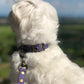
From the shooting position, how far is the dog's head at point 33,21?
95.3 inches

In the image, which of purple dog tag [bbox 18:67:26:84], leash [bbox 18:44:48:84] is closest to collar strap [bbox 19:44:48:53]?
leash [bbox 18:44:48:84]

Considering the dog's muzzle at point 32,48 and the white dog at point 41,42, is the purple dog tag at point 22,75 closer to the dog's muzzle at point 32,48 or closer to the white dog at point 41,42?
the white dog at point 41,42

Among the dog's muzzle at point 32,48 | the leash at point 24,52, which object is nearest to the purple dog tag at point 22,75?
the leash at point 24,52

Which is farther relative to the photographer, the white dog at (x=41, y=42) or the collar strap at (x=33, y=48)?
the collar strap at (x=33, y=48)

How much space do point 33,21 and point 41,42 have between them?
0.28 metres

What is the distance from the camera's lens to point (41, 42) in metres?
2.45

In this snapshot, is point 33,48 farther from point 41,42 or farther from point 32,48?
point 41,42

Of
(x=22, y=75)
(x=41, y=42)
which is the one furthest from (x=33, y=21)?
(x=22, y=75)

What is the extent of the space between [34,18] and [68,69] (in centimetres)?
74

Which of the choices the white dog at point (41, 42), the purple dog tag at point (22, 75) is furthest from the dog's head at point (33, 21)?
the purple dog tag at point (22, 75)

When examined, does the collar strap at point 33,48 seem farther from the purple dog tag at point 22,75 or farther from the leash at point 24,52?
the purple dog tag at point 22,75

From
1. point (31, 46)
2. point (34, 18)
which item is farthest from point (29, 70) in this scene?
point (34, 18)

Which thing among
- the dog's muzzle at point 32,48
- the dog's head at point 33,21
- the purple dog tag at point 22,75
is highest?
the dog's head at point 33,21

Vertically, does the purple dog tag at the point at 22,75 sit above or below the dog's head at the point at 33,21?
below
